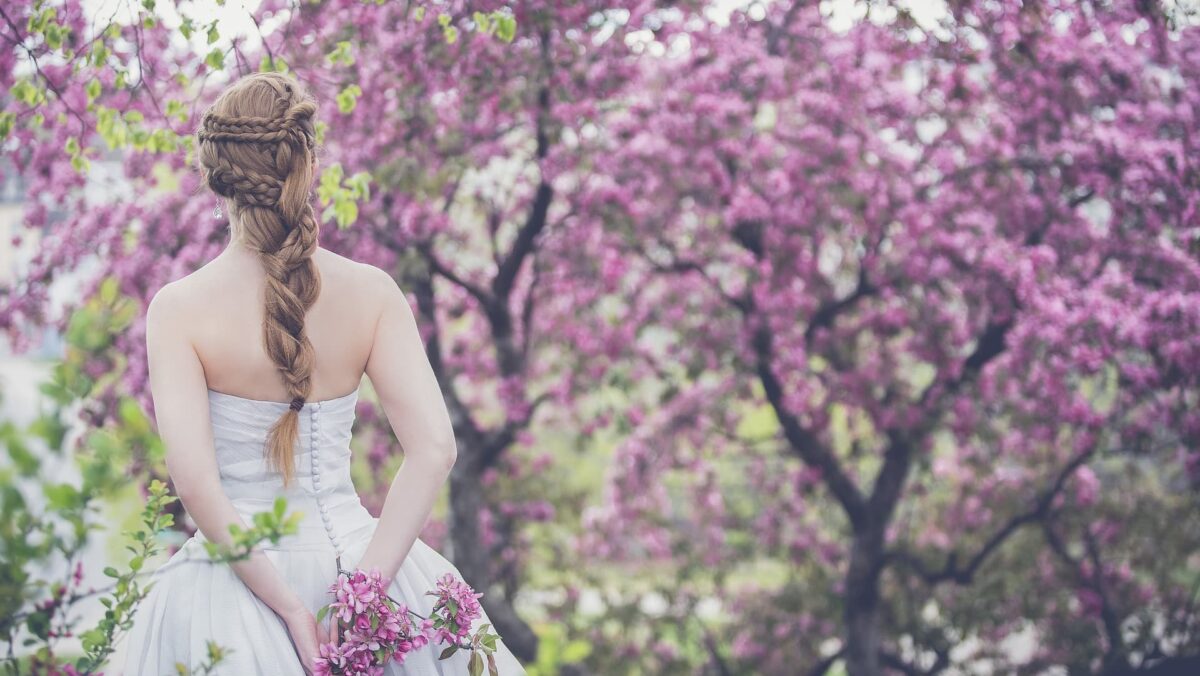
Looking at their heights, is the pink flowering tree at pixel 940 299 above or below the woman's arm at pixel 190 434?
below

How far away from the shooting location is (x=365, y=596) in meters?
2.03

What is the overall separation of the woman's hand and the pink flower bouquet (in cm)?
3

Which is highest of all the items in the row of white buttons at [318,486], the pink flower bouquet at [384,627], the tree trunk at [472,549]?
the row of white buttons at [318,486]

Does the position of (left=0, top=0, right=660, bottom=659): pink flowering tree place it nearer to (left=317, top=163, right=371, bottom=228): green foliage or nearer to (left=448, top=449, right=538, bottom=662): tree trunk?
(left=448, top=449, right=538, bottom=662): tree trunk

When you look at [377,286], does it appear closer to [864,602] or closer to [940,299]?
[940,299]

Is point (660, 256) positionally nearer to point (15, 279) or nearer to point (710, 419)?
point (710, 419)

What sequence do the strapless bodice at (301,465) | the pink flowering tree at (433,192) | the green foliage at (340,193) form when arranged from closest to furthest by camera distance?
1. the strapless bodice at (301,465)
2. the green foliage at (340,193)
3. the pink flowering tree at (433,192)

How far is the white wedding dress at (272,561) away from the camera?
6.69 ft

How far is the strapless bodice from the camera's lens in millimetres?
2119

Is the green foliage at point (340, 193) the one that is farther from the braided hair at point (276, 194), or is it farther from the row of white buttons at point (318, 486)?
the row of white buttons at point (318, 486)

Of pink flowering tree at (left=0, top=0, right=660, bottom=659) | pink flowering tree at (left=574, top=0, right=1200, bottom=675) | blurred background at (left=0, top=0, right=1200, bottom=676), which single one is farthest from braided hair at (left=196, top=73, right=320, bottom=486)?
pink flowering tree at (left=574, top=0, right=1200, bottom=675)

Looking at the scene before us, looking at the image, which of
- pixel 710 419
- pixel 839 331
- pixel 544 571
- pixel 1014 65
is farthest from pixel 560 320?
pixel 1014 65

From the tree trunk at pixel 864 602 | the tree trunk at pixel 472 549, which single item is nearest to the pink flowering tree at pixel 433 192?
the tree trunk at pixel 472 549

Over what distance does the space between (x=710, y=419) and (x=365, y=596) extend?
4.90 m
